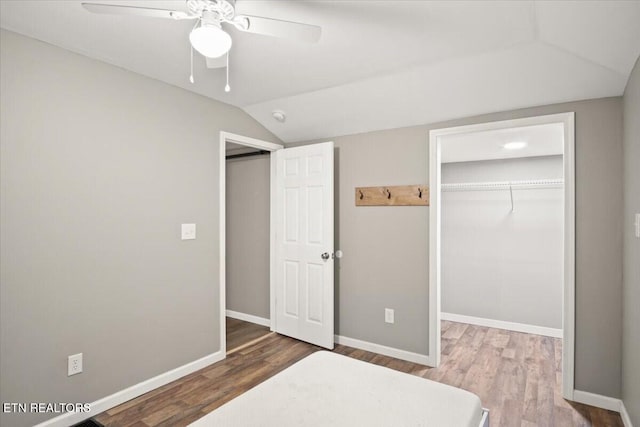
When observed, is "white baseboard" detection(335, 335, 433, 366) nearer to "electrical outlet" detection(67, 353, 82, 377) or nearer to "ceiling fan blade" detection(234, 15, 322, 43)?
"electrical outlet" detection(67, 353, 82, 377)

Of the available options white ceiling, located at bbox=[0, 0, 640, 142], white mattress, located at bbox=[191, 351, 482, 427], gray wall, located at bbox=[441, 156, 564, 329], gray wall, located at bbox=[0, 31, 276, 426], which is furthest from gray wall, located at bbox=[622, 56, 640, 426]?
gray wall, located at bbox=[0, 31, 276, 426]

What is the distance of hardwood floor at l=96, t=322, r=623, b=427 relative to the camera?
234 centimetres

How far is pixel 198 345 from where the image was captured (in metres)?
3.05

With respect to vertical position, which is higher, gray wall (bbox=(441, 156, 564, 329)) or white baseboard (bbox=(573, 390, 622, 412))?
gray wall (bbox=(441, 156, 564, 329))

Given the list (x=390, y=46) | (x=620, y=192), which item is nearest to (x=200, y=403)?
(x=390, y=46)

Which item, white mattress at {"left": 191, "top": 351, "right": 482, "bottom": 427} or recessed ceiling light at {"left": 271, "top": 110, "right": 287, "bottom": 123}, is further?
recessed ceiling light at {"left": 271, "top": 110, "right": 287, "bottom": 123}

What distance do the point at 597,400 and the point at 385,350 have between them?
1610 mm

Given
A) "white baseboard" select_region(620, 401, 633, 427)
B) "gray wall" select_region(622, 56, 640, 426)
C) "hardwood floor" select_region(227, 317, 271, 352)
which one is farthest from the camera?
"hardwood floor" select_region(227, 317, 271, 352)

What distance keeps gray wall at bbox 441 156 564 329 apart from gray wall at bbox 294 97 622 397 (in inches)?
34.5

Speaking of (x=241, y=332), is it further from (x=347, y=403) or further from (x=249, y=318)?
(x=347, y=403)

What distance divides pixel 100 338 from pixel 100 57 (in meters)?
1.92

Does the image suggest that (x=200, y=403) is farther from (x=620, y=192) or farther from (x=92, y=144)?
(x=620, y=192)

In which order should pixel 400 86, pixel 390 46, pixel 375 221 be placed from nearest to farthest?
pixel 390 46 → pixel 400 86 → pixel 375 221

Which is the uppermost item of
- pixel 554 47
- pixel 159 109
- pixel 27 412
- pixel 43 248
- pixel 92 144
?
pixel 554 47
